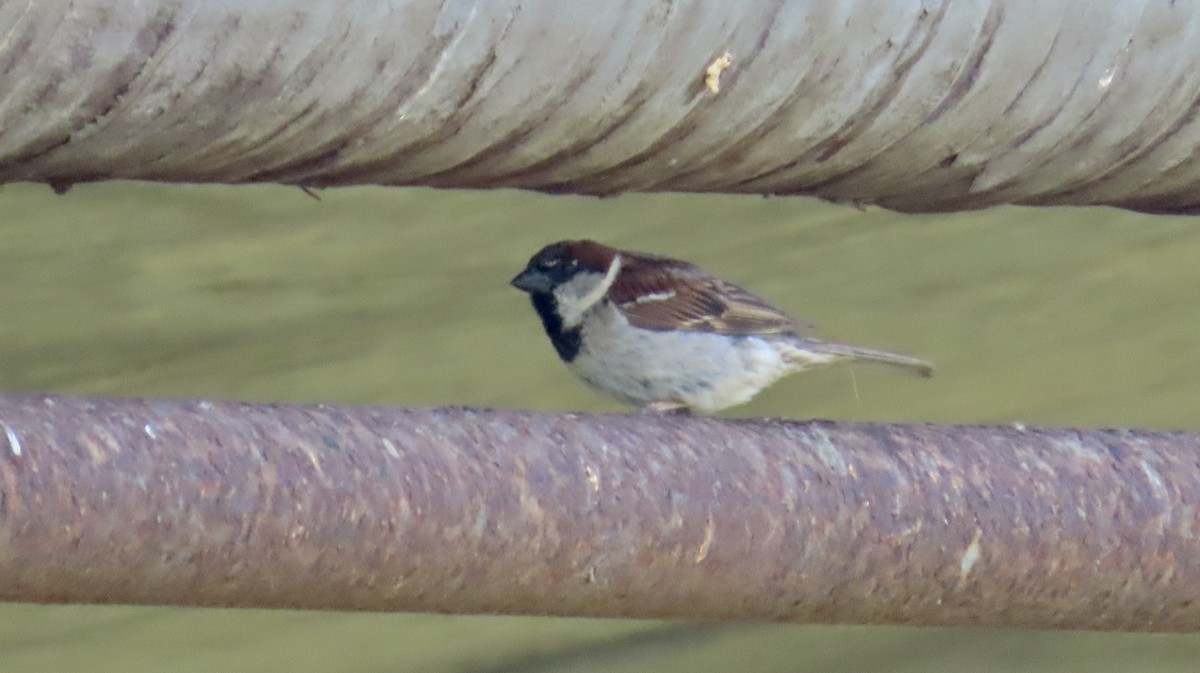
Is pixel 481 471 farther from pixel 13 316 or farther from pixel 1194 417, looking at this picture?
pixel 1194 417

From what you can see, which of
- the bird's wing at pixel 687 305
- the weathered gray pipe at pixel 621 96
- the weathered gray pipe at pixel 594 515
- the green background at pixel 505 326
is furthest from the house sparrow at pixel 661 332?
the weathered gray pipe at pixel 594 515

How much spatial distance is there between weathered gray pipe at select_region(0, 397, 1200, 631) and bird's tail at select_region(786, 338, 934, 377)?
2.54 ft

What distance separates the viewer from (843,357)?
8.18 ft

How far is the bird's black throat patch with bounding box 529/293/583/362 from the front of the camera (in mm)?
2518

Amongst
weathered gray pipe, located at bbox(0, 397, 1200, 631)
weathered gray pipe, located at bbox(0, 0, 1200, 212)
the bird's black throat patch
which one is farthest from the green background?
weathered gray pipe, located at bbox(0, 397, 1200, 631)

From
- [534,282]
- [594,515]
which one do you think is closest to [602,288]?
[534,282]

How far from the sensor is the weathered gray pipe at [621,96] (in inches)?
61.5

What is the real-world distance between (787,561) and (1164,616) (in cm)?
34

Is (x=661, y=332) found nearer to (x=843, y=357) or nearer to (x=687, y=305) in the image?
(x=687, y=305)

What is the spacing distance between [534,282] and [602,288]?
0.09m

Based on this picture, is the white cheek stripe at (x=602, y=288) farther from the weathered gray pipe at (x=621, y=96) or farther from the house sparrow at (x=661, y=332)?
the weathered gray pipe at (x=621, y=96)

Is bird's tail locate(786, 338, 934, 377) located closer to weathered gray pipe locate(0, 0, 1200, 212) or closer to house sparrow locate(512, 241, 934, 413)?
house sparrow locate(512, 241, 934, 413)

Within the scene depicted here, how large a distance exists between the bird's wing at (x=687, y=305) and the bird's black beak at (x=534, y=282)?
0.08 m

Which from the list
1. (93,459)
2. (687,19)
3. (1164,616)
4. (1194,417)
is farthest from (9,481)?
(1194,417)
